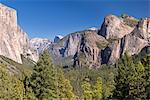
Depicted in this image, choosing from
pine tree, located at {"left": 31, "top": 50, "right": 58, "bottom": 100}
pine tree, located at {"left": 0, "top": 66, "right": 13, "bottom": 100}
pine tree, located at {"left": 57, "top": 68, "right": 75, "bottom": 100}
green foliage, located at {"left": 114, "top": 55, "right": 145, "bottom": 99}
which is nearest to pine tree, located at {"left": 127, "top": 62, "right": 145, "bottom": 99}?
green foliage, located at {"left": 114, "top": 55, "right": 145, "bottom": 99}

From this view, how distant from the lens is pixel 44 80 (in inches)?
1622

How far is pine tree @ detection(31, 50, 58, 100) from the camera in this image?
41094mm

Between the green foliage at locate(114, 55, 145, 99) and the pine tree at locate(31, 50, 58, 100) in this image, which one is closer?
the pine tree at locate(31, 50, 58, 100)

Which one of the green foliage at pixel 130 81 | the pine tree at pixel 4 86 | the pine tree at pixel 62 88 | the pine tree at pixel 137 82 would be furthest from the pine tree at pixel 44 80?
the pine tree at pixel 62 88

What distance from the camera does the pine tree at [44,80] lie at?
41094 millimetres

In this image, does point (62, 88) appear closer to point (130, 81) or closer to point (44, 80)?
point (130, 81)

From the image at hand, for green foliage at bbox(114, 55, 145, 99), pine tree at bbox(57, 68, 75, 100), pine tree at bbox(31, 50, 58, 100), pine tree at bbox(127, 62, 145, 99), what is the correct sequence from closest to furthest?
pine tree at bbox(31, 50, 58, 100) < pine tree at bbox(127, 62, 145, 99) < green foliage at bbox(114, 55, 145, 99) < pine tree at bbox(57, 68, 75, 100)

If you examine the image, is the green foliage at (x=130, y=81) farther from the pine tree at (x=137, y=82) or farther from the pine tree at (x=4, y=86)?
the pine tree at (x=4, y=86)

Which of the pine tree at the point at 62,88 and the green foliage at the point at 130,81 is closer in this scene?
the green foliage at the point at 130,81

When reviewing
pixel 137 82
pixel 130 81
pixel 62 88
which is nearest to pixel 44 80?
pixel 130 81

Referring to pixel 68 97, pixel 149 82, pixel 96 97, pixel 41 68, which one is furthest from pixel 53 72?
pixel 96 97

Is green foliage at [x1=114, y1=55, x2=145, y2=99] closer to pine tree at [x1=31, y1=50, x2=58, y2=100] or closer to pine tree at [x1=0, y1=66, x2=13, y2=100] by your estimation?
pine tree at [x1=31, y1=50, x2=58, y2=100]

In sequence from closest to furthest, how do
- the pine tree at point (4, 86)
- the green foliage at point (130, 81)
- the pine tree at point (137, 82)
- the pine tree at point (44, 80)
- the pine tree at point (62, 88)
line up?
the pine tree at point (4, 86), the pine tree at point (44, 80), the pine tree at point (137, 82), the green foliage at point (130, 81), the pine tree at point (62, 88)

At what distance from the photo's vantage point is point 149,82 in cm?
4212
